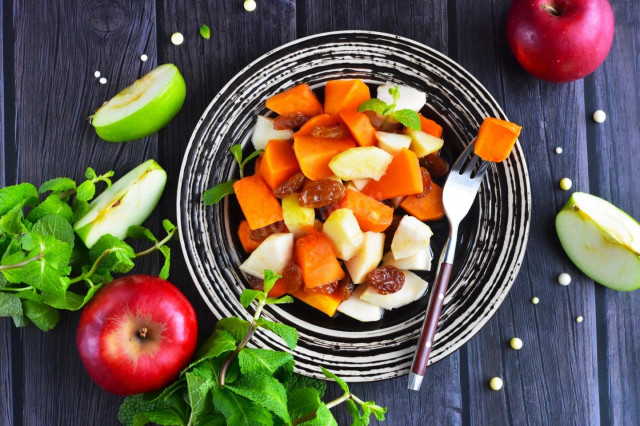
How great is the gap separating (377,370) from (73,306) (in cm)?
68

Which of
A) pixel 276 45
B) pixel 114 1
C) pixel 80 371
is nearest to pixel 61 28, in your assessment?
pixel 114 1

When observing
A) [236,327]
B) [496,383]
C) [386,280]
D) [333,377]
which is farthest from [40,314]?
[496,383]

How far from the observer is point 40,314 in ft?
4.64

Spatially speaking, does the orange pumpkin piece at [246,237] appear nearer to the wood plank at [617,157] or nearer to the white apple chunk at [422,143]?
the white apple chunk at [422,143]

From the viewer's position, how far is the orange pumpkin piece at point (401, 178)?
4.40ft

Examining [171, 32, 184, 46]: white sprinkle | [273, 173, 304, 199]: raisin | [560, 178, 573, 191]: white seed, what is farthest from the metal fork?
[171, 32, 184, 46]: white sprinkle

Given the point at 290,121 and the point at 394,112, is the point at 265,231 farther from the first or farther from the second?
the point at 394,112

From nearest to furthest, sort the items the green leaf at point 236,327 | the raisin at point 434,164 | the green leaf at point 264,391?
1. the green leaf at point 264,391
2. the green leaf at point 236,327
3. the raisin at point 434,164

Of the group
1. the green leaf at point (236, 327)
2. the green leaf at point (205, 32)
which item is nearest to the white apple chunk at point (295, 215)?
the green leaf at point (236, 327)

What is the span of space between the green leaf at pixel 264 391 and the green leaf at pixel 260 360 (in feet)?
0.04

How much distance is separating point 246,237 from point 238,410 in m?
0.38

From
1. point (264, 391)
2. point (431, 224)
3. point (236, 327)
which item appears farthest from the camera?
point (431, 224)

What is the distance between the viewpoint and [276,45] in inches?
59.1

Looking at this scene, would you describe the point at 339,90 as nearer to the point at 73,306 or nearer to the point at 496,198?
the point at 496,198
